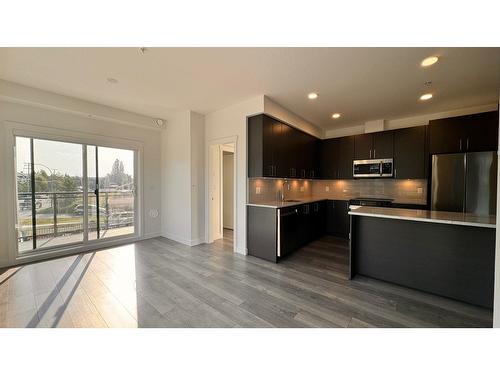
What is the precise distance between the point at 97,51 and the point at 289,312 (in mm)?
3351

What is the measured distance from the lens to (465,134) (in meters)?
3.28

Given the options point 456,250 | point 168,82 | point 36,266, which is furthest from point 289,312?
point 36,266

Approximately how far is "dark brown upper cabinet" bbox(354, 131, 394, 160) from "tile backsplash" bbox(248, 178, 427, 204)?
0.67 m

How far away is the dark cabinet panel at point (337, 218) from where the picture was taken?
14.5ft

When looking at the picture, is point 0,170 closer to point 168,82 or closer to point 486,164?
point 168,82

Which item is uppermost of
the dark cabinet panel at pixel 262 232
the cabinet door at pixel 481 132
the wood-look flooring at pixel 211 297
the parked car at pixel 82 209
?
the cabinet door at pixel 481 132

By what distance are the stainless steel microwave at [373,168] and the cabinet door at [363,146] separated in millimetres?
118

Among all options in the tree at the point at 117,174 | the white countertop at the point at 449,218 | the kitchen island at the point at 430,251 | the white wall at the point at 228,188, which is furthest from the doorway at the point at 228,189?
the white countertop at the point at 449,218

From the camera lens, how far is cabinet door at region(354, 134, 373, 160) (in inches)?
173

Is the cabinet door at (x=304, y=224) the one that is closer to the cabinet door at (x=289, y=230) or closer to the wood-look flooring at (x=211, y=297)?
the cabinet door at (x=289, y=230)

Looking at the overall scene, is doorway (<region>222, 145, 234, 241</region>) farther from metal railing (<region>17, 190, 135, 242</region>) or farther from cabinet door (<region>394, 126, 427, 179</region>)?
cabinet door (<region>394, 126, 427, 179</region>)

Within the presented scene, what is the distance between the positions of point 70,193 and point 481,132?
7235 mm

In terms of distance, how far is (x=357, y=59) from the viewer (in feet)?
7.21

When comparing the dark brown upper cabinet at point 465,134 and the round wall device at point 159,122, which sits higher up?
the round wall device at point 159,122
